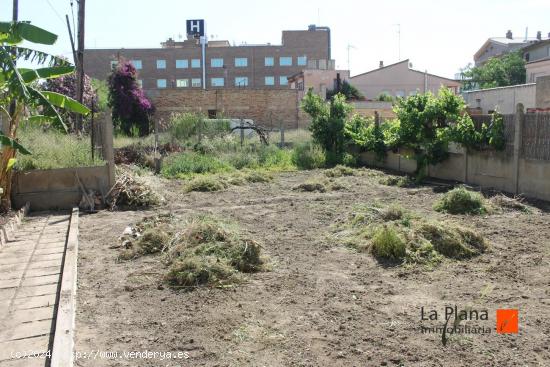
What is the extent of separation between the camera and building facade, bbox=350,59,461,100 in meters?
60.6

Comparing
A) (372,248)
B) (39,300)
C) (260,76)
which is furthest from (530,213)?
(260,76)

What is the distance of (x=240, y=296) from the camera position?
564 centimetres

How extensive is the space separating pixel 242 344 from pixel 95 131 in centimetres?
1118

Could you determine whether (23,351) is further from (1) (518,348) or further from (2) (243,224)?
(2) (243,224)

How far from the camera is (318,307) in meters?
5.31

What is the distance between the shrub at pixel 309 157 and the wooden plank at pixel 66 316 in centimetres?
1464

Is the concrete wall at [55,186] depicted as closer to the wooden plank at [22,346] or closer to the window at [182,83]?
the wooden plank at [22,346]

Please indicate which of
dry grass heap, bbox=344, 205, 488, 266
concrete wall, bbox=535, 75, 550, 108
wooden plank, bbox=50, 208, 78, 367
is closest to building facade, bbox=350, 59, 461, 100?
concrete wall, bbox=535, 75, 550, 108

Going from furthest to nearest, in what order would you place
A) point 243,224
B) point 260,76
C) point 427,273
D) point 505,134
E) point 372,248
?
point 260,76 → point 505,134 → point 243,224 → point 372,248 → point 427,273

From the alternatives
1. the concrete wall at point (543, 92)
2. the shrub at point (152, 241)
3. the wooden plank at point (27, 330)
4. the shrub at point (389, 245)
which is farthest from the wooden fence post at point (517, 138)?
the concrete wall at point (543, 92)

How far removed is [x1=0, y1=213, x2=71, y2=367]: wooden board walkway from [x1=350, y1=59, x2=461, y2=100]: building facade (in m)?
55.5

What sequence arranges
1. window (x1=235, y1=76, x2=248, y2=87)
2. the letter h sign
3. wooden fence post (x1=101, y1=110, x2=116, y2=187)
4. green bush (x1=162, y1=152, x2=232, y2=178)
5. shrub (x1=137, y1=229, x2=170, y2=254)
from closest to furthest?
shrub (x1=137, y1=229, x2=170, y2=254), wooden fence post (x1=101, y1=110, x2=116, y2=187), green bush (x1=162, y1=152, x2=232, y2=178), the letter h sign, window (x1=235, y1=76, x2=248, y2=87)

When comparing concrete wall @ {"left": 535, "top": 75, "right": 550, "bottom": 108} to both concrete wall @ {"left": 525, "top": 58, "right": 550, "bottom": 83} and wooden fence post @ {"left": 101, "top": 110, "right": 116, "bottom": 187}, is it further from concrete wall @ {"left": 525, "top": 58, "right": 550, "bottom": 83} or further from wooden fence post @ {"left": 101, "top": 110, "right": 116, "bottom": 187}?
wooden fence post @ {"left": 101, "top": 110, "right": 116, "bottom": 187}

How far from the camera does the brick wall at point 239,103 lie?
40656mm
